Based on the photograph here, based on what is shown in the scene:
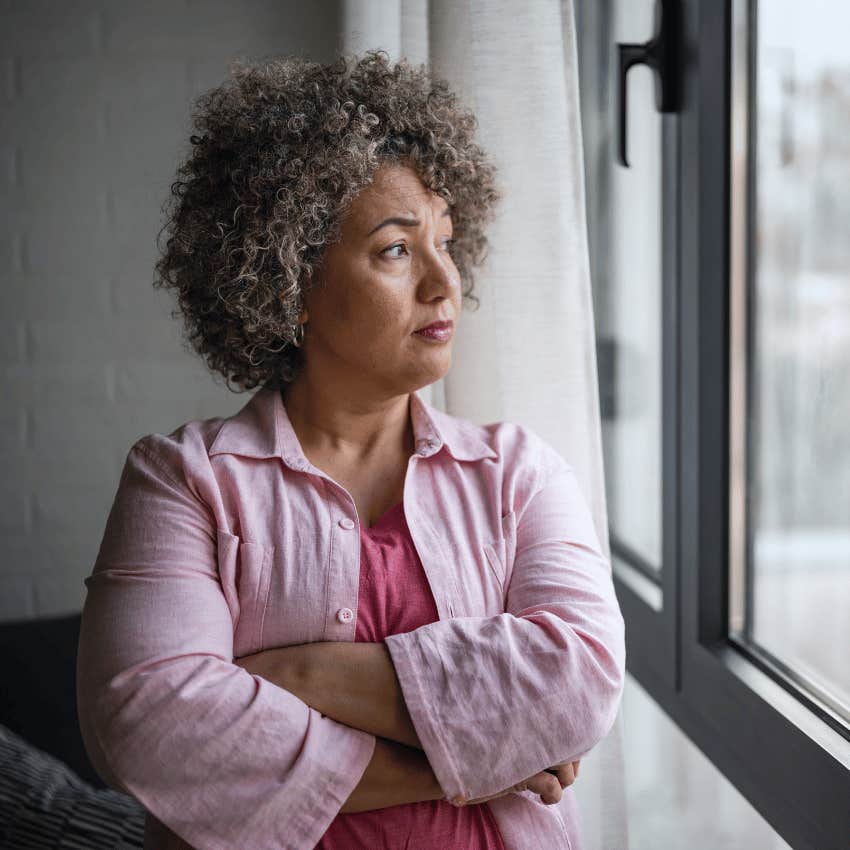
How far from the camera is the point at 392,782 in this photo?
105 centimetres

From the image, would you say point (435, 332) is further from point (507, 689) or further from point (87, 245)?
point (87, 245)

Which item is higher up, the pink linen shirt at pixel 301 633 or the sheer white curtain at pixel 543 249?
the sheer white curtain at pixel 543 249

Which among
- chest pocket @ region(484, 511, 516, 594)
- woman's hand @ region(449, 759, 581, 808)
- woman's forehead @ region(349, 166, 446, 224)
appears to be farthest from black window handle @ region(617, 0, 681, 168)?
woman's hand @ region(449, 759, 581, 808)

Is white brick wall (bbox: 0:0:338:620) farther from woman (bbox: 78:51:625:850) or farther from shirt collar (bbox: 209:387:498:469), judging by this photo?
shirt collar (bbox: 209:387:498:469)

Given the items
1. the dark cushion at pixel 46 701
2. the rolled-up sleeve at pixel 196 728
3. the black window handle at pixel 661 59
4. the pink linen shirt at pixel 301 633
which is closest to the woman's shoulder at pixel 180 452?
the pink linen shirt at pixel 301 633

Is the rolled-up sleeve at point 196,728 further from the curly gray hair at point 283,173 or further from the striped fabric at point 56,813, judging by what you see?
the striped fabric at point 56,813

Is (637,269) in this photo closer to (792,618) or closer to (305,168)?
(792,618)

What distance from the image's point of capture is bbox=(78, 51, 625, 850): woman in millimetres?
1021

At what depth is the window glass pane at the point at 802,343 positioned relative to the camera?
4.24 ft

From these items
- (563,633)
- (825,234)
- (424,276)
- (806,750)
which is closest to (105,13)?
(424,276)

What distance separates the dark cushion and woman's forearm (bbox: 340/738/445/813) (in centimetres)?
117

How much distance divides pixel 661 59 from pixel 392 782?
1224mm

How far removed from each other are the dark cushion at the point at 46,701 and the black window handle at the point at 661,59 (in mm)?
1598

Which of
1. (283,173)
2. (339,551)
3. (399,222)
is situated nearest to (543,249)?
(399,222)
